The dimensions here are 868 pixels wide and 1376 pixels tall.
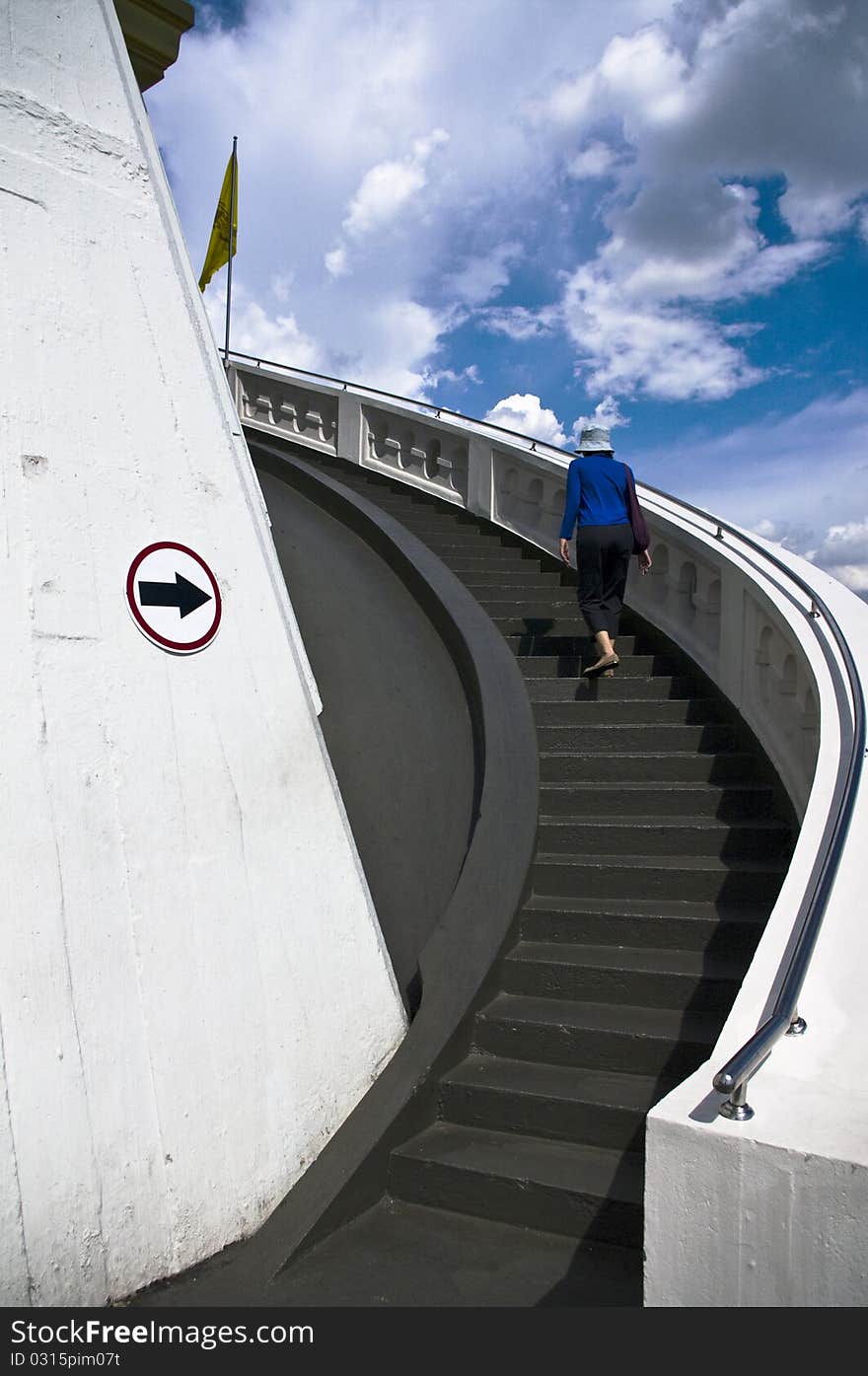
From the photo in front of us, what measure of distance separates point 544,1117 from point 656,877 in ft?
4.52

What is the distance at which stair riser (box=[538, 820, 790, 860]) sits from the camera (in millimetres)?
5117

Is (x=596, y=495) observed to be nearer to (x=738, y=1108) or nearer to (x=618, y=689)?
(x=618, y=689)

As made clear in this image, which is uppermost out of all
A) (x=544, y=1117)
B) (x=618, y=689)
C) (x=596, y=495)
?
(x=596, y=495)

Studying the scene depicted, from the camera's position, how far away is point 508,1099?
4.09m

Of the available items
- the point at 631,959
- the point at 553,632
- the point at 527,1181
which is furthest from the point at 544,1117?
the point at 553,632

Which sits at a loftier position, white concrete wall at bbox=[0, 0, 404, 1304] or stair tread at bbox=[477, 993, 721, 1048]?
white concrete wall at bbox=[0, 0, 404, 1304]

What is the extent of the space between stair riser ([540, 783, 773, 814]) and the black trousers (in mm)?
1316

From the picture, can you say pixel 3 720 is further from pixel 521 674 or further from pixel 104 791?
pixel 521 674

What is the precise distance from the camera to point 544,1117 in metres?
4.03

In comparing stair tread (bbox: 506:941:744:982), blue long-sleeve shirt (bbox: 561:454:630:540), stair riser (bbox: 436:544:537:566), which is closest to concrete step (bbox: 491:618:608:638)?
blue long-sleeve shirt (bbox: 561:454:630:540)

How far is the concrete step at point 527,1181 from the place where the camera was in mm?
3604

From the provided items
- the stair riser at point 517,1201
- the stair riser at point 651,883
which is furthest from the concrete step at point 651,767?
the stair riser at point 517,1201

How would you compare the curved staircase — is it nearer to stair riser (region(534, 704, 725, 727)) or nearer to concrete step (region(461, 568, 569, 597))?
stair riser (region(534, 704, 725, 727))

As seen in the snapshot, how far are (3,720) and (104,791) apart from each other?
0.41 m
